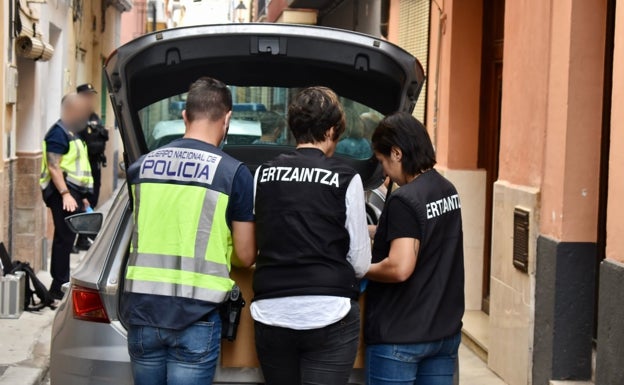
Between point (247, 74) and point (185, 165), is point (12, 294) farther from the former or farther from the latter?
point (185, 165)

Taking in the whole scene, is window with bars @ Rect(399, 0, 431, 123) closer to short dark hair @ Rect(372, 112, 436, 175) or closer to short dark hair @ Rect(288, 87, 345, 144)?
short dark hair @ Rect(372, 112, 436, 175)

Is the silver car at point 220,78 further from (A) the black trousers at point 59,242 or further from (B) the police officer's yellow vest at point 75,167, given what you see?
(B) the police officer's yellow vest at point 75,167

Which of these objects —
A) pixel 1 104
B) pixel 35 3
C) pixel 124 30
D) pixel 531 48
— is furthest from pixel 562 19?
pixel 124 30

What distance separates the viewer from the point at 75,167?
32.4ft

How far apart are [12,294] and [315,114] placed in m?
5.47

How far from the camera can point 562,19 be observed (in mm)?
6570

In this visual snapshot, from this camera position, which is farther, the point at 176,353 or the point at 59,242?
the point at 59,242

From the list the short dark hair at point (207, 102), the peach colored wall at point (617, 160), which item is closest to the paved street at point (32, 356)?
the peach colored wall at point (617, 160)

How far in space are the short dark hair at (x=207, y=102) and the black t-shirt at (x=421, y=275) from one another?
0.74m

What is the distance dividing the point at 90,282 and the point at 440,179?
153 cm

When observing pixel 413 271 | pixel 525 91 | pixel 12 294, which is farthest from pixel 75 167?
pixel 413 271

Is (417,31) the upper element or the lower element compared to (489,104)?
upper

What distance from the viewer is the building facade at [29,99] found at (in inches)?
410

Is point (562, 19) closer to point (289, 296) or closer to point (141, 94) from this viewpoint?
point (141, 94)
